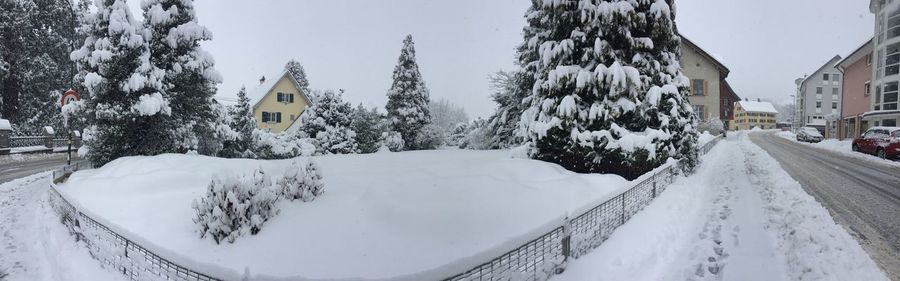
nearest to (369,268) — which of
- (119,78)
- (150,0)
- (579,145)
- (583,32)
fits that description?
(579,145)

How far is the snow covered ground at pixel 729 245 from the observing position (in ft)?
16.1

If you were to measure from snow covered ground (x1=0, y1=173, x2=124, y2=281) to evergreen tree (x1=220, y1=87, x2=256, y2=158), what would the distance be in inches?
305

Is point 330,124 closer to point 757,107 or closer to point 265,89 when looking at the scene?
point 265,89

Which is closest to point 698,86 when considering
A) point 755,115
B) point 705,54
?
point 705,54

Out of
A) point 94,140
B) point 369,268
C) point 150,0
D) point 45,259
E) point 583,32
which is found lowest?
point 45,259

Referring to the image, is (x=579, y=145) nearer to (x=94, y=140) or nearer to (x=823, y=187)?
(x=823, y=187)

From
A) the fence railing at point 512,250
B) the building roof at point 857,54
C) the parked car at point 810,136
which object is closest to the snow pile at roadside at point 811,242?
the fence railing at point 512,250

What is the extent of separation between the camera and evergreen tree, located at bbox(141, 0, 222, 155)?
14.2 meters

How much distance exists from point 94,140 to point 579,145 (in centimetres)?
1522

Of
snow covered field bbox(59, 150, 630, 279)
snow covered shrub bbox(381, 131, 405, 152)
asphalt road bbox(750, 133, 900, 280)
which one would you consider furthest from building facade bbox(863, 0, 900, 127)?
snow covered field bbox(59, 150, 630, 279)

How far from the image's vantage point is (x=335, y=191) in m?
6.77

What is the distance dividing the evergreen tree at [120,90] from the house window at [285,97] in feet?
91.2

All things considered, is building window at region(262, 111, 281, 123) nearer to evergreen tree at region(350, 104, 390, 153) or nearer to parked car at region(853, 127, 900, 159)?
evergreen tree at region(350, 104, 390, 153)

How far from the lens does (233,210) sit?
5129 mm
